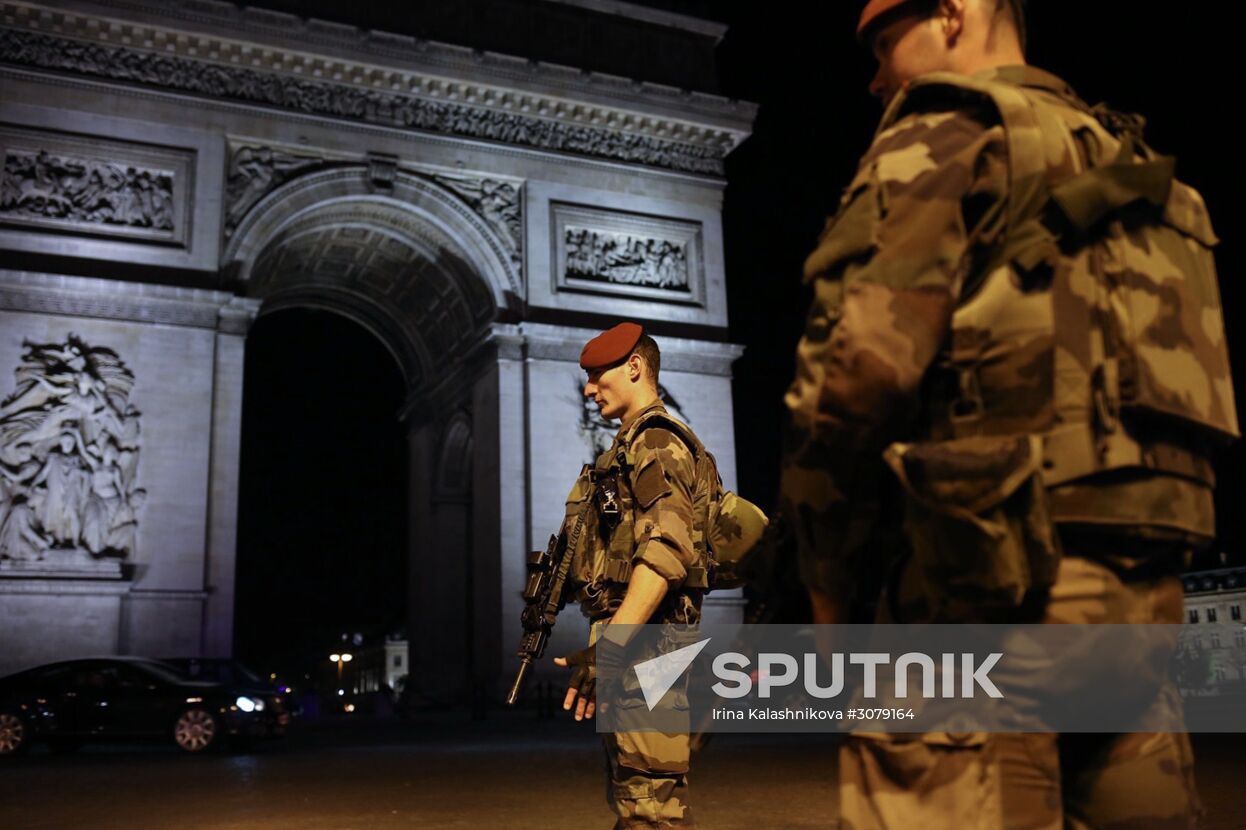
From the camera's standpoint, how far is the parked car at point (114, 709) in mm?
13297

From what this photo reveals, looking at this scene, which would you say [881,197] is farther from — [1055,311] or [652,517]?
[652,517]

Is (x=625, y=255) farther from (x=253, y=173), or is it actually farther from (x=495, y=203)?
(x=253, y=173)

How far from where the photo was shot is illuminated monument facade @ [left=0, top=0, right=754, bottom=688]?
678 inches

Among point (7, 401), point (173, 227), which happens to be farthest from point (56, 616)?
point (173, 227)

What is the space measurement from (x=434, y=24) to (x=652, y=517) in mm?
19557

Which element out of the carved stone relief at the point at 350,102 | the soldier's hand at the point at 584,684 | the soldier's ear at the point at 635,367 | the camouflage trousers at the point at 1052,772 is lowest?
the camouflage trousers at the point at 1052,772

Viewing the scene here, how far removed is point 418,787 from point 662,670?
5515 mm

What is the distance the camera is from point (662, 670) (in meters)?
3.50

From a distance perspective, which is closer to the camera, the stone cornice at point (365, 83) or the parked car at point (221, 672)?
the parked car at point (221, 672)

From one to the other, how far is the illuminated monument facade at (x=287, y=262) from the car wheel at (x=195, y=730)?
3927 mm

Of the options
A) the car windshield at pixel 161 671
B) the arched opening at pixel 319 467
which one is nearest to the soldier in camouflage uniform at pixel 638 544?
the car windshield at pixel 161 671

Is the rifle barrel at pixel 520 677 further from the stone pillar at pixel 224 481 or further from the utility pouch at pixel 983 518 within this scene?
the stone pillar at pixel 224 481

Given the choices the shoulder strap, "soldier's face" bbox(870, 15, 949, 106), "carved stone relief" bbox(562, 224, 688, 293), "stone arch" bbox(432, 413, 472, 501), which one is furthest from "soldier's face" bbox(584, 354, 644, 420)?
"stone arch" bbox(432, 413, 472, 501)

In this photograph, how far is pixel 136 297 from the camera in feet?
59.3
